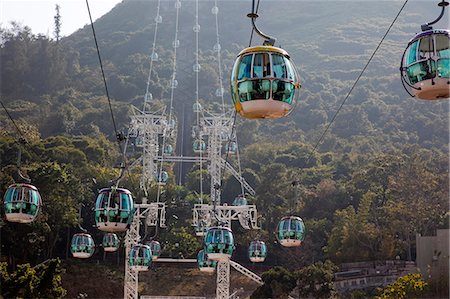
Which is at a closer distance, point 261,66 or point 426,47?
point 261,66

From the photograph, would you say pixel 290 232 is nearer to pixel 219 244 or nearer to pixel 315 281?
pixel 219 244

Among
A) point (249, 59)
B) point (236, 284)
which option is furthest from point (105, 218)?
point (236, 284)

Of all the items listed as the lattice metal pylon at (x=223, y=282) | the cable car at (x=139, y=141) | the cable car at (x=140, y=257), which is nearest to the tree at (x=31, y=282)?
the cable car at (x=140, y=257)

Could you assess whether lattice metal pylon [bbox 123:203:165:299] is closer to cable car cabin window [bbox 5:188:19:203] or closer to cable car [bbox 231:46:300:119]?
cable car cabin window [bbox 5:188:19:203]

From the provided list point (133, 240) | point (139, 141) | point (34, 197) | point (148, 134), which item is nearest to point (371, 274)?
point (148, 134)

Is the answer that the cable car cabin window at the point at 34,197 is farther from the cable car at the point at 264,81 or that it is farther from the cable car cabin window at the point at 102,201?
the cable car at the point at 264,81

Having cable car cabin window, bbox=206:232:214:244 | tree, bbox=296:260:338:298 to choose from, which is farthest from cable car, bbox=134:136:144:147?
cable car cabin window, bbox=206:232:214:244

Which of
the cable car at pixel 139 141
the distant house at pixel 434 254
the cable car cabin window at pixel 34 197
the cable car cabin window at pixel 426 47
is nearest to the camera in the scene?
the cable car cabin window at pixel 426 47
